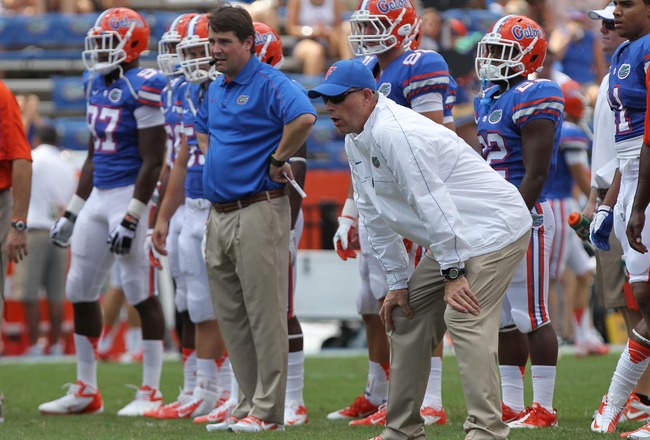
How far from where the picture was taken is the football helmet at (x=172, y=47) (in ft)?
24.1

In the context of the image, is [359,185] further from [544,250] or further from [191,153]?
[191,153]

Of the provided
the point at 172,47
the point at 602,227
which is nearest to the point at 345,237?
the point at 602,227

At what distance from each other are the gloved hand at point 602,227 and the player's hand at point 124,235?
2744 millimetres

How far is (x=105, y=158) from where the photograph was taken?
7.44 meters

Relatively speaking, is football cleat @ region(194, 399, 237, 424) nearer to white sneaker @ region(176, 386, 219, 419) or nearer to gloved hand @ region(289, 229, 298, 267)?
white sneaker @ region(176, 386, 219, 419)

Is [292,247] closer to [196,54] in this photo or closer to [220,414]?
[220,414]

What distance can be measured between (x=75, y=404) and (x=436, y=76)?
3.02 m

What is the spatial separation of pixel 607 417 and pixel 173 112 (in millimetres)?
3154

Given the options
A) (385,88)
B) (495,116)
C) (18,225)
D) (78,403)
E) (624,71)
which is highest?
(624,71)

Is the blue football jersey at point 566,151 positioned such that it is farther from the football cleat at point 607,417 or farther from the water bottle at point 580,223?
the football cleat at point 607,417

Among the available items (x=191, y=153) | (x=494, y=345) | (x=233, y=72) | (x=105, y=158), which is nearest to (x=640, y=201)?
(x=494, y=345)

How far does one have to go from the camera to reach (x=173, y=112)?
726cm

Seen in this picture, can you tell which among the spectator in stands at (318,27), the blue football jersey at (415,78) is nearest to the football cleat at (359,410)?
the blue football jersey at (415,78)

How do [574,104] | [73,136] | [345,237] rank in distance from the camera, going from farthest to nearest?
[73,136] < [574,104] < [345,237]
